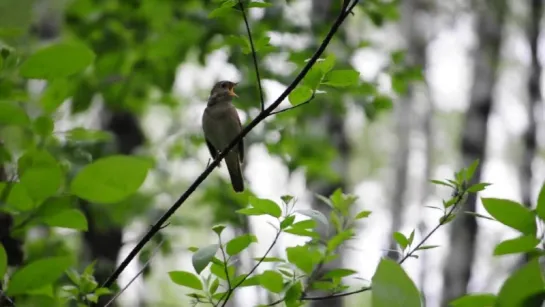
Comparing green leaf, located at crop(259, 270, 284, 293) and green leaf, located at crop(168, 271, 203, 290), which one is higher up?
green leaf, located at crop(168, 271, 203, 290)

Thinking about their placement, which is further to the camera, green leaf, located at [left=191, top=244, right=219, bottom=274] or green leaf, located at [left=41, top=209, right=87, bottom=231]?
green leaf, located at [left=191, top=244, right=219, bottom=274]

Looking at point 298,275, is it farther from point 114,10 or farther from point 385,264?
point 114,10

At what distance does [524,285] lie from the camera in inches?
43.1

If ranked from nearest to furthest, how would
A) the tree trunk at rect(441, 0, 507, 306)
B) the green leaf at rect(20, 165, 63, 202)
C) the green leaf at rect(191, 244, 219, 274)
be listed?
the green leaf at rect(20, 165, 63, 202), the green leaf at rect(191, 244, 219, 274), the tree trunk at rect(441, 0, 507, 306)

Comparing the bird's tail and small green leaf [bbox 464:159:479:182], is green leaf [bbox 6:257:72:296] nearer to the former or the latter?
small green leaf [bbox 464:159:479:182]

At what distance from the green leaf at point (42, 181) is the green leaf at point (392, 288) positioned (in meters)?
0.58

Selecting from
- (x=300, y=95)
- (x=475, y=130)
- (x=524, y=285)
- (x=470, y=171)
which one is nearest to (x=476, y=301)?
(x=524, y=285)

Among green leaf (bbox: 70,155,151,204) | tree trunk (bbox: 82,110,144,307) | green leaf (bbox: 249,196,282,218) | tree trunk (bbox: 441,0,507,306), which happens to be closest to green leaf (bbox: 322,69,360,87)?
green leaf (bbox: 249,196,282,218)

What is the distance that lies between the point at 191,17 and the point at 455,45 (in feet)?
33.0

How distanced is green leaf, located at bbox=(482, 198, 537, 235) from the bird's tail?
9.43 feet

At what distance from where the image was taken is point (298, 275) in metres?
1.88

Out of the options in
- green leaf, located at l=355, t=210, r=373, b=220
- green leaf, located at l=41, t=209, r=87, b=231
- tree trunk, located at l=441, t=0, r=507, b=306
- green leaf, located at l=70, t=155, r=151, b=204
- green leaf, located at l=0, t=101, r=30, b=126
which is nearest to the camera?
green leaf, located at l=70, t=155, r=151, b=204

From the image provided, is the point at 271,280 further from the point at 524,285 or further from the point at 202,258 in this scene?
the point at 524,285

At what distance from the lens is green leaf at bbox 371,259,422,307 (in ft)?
3.64
